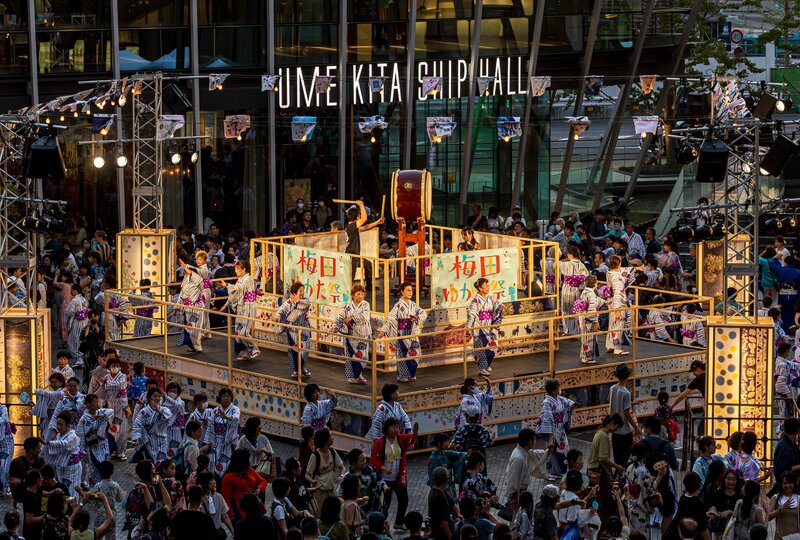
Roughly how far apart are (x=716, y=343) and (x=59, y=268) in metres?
14.1

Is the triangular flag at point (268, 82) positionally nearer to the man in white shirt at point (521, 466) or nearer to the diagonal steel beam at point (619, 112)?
the diagonal steel beam at point (619, 112)

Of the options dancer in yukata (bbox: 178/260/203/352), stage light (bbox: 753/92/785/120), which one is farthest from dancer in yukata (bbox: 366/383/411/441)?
dancer in yukata (bbox: 178/260/203/352)

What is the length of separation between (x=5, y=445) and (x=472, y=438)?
568cm

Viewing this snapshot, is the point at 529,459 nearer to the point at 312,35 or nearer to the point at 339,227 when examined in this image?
the point at 339,227

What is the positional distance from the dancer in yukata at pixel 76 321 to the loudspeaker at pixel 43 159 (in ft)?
20.4

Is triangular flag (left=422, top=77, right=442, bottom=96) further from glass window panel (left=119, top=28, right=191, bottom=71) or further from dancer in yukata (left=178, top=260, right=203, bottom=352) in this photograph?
dancer in yukata (left=178, top=260, right=203, bottom=352)

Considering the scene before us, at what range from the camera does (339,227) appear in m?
28.0

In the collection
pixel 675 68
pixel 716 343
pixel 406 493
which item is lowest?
pixel 406 493

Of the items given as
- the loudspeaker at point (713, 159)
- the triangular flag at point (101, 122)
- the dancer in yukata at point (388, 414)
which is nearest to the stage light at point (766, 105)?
the loudspeaker at point (713, 159)

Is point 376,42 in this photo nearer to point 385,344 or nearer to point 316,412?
point 385,344

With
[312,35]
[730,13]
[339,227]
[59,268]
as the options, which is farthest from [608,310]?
[730,13]

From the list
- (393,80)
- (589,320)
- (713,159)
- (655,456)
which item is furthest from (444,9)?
(655,456)

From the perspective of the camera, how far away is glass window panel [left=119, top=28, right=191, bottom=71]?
36219mm

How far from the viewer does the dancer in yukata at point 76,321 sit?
27.9m
